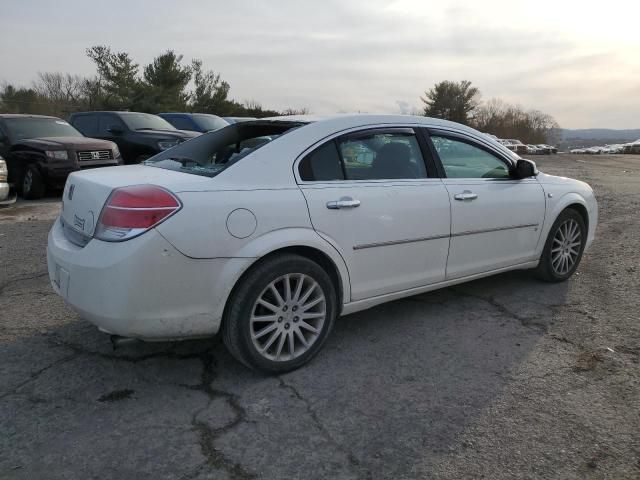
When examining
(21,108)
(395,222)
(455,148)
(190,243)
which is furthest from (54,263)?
(21,108)

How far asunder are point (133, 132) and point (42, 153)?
2231 millimetres

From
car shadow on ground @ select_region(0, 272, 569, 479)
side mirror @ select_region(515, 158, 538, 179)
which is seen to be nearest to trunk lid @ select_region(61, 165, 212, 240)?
car shadow on ground @ select_region(0, 272, 569, 479)

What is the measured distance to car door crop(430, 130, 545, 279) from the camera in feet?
13.0

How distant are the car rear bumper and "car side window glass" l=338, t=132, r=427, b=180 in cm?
105

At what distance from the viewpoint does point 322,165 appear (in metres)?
3.37

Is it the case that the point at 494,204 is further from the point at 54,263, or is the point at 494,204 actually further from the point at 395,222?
the point at 54,263

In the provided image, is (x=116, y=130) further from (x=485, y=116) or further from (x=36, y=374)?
(x=485, y=116)

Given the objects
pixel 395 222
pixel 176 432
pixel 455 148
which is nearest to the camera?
pixel 176 432

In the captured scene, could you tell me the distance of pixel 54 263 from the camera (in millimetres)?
3188

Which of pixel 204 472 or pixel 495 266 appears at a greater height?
pixel 495 266

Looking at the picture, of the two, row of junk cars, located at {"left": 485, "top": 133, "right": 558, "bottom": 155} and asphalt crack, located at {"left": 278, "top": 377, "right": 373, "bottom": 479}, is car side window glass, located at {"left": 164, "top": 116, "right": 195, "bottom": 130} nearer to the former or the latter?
asphalt crack, located at {"left": 278, "top": 377, "right": 373, "bottom": 479}

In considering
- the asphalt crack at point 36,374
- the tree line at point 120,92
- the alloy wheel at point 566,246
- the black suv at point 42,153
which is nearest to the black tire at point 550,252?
the alloy wheel at point 566,246

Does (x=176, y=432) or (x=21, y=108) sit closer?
(x=176, y=432)

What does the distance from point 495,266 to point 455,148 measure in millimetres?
1016
